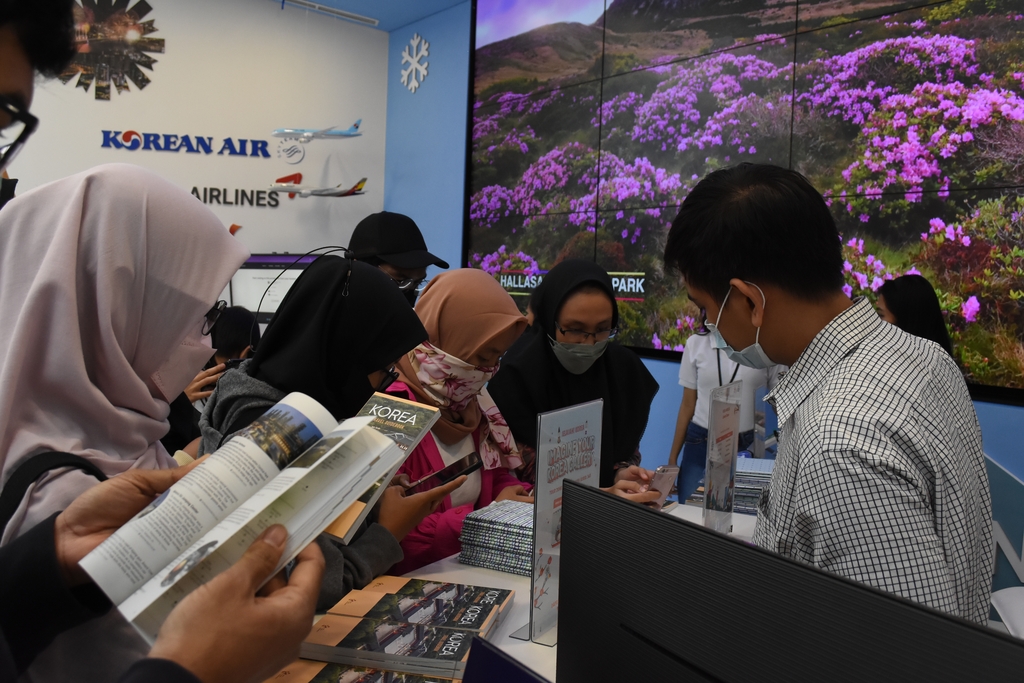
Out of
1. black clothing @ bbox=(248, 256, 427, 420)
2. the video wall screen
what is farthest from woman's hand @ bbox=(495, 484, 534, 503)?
the video wall screen

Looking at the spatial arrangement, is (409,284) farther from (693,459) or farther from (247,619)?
(247,619)

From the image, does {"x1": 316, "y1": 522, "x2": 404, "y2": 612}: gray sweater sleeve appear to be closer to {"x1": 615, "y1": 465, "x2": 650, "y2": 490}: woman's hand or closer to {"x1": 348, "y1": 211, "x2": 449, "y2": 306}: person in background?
{"x1": 615, "y1": 465, "x2": 650, "y2": 490}: woman's hand

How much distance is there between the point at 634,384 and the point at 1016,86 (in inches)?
98.1

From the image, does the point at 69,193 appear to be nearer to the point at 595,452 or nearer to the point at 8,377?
the point at 8,377

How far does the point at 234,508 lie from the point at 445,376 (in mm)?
1587

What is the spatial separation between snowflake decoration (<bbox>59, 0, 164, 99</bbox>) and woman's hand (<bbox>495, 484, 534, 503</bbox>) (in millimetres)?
6231

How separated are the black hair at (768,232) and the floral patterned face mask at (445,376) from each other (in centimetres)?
106

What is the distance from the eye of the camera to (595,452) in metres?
1.62

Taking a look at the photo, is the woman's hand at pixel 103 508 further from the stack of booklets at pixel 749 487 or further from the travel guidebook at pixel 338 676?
the stack of booklets at pixel 749 487

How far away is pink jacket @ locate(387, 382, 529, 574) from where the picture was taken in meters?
1.90

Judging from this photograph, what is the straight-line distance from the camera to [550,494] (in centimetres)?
143

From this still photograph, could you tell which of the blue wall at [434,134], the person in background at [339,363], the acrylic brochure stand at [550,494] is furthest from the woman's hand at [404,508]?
the blue wall at [434,134]

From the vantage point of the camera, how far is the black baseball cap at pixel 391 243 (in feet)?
12.5

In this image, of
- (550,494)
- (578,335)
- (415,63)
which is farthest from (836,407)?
(415,63)
